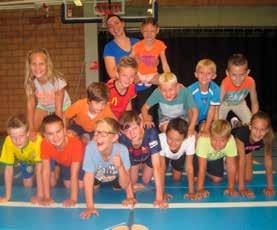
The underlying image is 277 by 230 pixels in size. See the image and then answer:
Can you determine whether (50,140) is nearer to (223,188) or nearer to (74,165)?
(74,165)

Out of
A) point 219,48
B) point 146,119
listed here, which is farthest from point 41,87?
point 219,48

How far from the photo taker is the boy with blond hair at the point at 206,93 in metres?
3.66

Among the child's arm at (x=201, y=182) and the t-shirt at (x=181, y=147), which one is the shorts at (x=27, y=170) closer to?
the t-shirt at (x=181, y=147)

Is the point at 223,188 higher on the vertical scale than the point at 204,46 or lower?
lower

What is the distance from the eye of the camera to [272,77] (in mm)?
8297

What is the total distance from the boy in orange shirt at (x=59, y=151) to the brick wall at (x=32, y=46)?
193 inches

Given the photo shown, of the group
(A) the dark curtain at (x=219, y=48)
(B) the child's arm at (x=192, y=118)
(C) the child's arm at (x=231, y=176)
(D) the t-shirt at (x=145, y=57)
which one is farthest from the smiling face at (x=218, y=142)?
(A) the dark curtain at (x=219, y=48)

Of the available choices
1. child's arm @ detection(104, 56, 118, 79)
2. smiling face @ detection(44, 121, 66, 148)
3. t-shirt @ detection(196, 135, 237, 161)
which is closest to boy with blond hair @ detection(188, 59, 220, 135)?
t-shirt @ detection(196, 135, 237, 161)

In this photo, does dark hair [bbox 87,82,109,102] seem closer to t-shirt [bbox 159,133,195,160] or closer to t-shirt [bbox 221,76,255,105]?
t-shirt [bbox 159,133,195,160]

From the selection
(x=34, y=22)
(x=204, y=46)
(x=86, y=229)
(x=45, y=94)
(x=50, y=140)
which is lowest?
(x=86, y=229)

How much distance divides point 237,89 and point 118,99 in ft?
4.24

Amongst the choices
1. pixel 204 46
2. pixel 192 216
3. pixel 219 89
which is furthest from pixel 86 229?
pixel 204 46

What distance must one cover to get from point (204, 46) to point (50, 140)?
5785 millimetres

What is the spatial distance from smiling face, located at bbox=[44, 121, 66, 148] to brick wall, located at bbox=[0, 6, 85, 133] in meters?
5.03
